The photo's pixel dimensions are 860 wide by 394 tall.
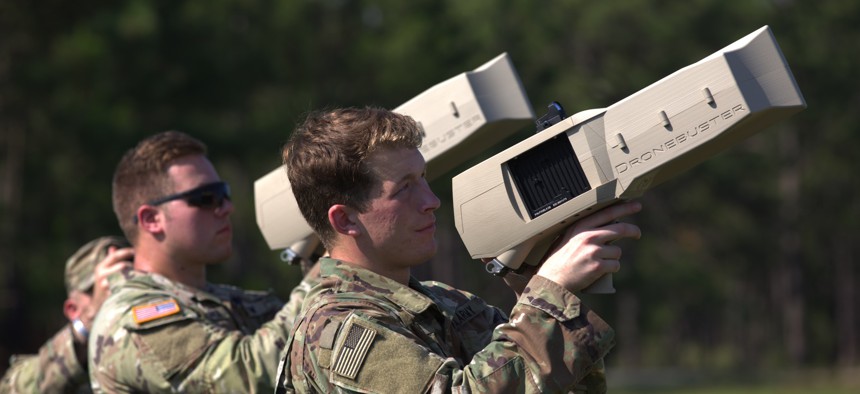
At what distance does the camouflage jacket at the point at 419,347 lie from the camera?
3.02 meters

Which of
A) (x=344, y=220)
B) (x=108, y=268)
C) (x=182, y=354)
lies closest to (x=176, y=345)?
(x=182, y=354)

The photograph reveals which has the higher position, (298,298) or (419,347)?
(419,347)

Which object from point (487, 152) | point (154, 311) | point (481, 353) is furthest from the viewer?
point (487, 152)

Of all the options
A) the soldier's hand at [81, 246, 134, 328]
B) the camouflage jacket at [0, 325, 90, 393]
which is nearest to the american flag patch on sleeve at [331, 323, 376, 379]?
the soldier's hand at [81, 246, 134, 328]

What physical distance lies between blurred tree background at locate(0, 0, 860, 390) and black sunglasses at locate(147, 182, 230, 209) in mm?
16293

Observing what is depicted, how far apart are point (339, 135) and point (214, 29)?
865 inches

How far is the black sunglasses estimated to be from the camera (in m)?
5.40

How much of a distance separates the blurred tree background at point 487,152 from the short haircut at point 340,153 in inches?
725

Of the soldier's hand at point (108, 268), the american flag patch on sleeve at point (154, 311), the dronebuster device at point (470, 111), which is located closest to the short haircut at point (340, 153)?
the dronebuster device at point (470, 111)

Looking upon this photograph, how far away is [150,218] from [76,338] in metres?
0.94

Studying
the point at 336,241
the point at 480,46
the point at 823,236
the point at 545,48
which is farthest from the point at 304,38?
the point at 336,241

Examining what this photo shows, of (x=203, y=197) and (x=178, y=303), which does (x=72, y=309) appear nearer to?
(x=203, y=197)

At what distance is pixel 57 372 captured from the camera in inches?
236

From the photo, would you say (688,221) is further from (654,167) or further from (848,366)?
(654,167)
